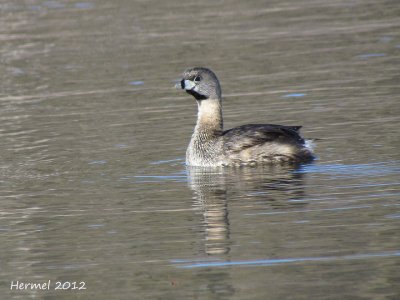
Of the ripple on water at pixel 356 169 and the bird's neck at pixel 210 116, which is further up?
the bird's neck at pixel 210 116

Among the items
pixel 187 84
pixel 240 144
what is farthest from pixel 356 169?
pixel 187 84

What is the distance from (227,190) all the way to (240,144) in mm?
1484

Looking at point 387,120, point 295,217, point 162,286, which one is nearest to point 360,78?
point 387,120

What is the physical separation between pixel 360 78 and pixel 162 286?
10.8 metres

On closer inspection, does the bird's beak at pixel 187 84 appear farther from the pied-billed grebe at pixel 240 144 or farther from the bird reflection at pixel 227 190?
the bird reflection at pixel 227 190

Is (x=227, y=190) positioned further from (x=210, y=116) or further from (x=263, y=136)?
(x=210, y=116)

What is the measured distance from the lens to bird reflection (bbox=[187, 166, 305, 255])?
1059 centimetres

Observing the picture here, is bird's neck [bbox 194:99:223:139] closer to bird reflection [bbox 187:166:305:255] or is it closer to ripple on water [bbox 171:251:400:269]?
bird reflection [bbox 187:166:305:255]

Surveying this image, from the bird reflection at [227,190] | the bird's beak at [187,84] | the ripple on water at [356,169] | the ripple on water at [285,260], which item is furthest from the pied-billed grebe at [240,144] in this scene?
the ripple on water at [285,260]

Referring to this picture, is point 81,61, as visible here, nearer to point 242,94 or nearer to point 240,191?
point 242,94

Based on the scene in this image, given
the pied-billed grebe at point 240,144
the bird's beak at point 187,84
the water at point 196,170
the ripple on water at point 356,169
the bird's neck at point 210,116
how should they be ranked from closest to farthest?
1. the water at point 196,170
2. the ripple on water at point 356,169
3. the pied-billed grebe at point 240,144
4. the bird's beak at point 187,84
5. the bird's neck at point 210,116

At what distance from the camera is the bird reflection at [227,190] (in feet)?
34.7

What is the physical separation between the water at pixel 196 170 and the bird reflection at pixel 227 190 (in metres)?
0.03

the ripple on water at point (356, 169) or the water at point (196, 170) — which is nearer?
the water at point (196, 170)
